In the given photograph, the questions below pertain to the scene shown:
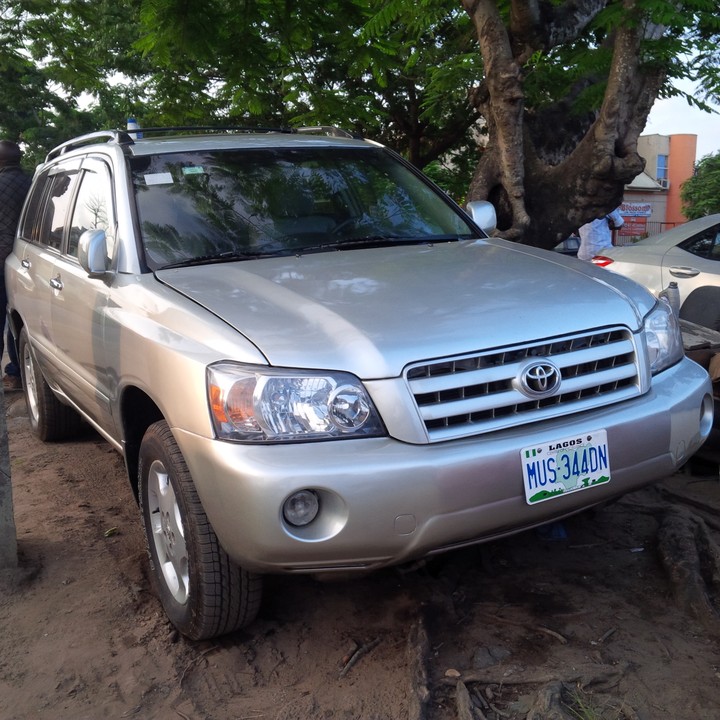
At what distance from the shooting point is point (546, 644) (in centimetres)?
302

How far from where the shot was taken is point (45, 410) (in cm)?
561

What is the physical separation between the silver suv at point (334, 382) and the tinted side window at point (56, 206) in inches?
31.5

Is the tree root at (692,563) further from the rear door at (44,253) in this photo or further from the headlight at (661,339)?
the rear door at (44,253)

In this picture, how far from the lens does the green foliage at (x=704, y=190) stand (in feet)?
104

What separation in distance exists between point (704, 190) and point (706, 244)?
28.1 metres

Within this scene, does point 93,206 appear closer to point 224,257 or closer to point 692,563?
point 224,257

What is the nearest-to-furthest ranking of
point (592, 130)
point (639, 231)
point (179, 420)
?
point (179, 420)
point (592, 130)
point (639, 231)

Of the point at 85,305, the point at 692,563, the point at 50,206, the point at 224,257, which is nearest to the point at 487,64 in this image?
the point at 50,206

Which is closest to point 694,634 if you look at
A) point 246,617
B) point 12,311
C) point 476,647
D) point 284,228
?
point 476,647

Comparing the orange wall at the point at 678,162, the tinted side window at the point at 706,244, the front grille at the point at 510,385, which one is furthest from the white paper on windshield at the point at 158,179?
the orange wall at the point at 678,162

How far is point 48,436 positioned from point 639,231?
3323 cm

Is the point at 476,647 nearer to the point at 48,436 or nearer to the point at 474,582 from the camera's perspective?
the point at 474,582

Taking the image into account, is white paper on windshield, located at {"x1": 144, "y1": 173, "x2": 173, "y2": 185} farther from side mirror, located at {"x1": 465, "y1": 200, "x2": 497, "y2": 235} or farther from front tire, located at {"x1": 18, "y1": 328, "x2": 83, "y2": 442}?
front tire, located at {"x1": 18, "y1": 328, "x2": 83, "y2": 442}

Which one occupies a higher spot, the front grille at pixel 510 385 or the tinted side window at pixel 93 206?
the tinted side window at pixel 93 206
